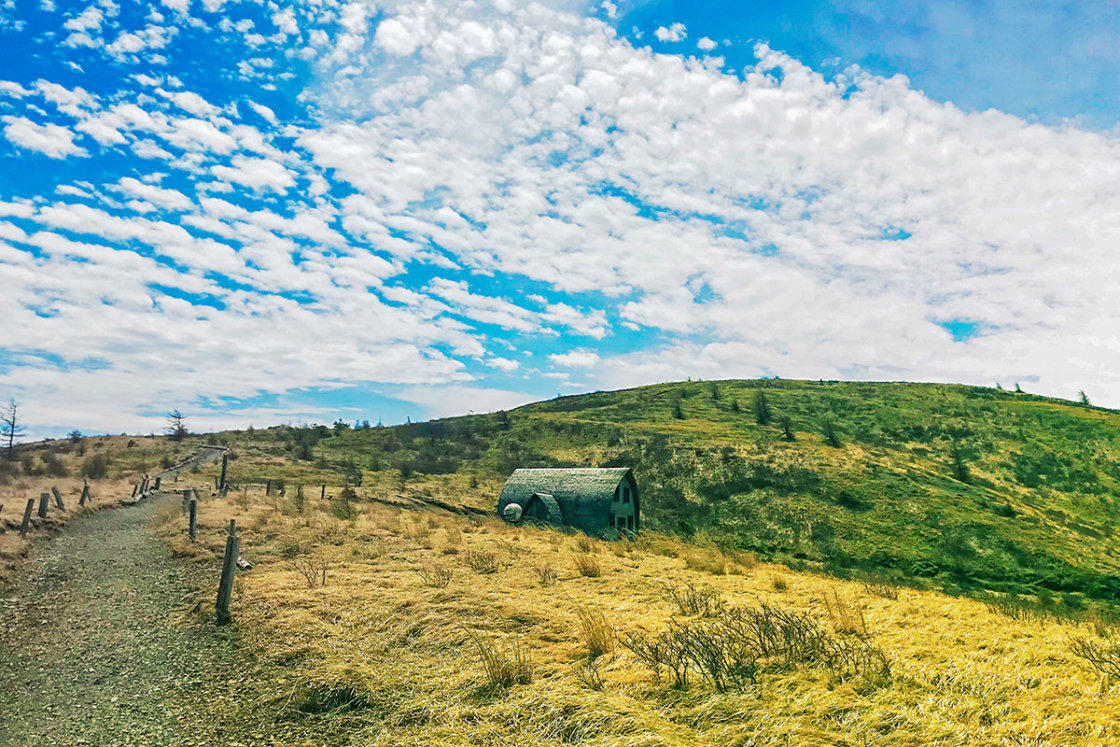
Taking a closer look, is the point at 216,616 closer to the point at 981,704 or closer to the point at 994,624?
the point at 981,704

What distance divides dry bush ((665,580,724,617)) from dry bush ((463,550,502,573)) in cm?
490

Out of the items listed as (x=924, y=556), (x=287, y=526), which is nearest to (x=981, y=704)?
(x=287, y=526)

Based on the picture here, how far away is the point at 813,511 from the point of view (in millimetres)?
45719

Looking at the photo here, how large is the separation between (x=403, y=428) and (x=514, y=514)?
56363mm

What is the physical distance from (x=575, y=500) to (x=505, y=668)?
28.5 meters

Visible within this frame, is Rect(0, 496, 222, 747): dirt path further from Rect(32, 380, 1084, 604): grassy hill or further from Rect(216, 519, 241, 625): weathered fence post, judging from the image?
Rect(32, 380, 1084, 604): grassy hill

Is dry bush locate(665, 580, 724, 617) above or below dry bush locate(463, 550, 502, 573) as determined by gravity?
above

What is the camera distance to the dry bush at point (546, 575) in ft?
42.9

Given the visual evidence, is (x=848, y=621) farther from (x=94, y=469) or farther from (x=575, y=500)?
(x=94, y=469)

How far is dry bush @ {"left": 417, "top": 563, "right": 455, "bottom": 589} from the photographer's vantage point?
12.4m

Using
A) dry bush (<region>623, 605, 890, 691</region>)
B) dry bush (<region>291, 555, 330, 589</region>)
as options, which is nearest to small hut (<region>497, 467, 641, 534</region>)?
dry bush (<region>291, 555, 330, 589</region>)

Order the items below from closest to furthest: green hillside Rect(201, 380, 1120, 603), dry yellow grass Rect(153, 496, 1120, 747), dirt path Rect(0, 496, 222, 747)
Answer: dry yellow grass Rect(153, 496, 1120, 747) → dirt path Rect(0, 496, 222, 747) → green hillside Rect(201, 380, 1120, 603)

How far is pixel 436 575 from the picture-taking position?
13.1m

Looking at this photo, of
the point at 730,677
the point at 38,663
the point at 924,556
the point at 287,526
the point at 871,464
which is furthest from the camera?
the point at 871,464
